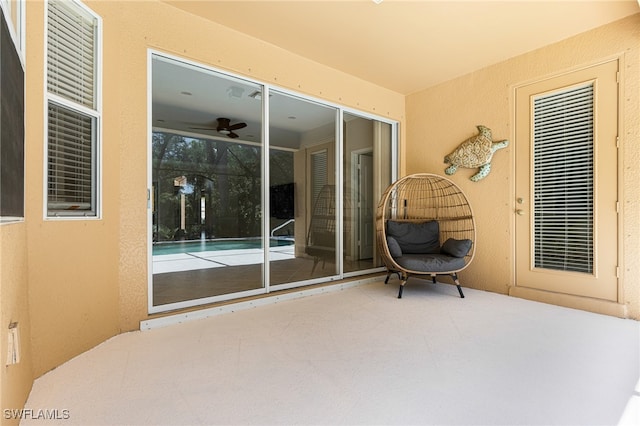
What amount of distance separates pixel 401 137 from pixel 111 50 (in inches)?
139

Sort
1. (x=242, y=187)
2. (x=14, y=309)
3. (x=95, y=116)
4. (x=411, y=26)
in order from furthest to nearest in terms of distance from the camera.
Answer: (x=242, y=187), (x=411, y=26), (x=95, y=116), (x=14, y=309)

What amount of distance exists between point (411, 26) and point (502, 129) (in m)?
1.61

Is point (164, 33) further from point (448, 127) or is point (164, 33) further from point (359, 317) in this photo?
point (448, 127)

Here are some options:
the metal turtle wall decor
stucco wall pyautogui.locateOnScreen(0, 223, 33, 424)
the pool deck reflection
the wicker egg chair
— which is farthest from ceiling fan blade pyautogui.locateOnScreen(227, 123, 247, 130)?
the metal turtle wall decor

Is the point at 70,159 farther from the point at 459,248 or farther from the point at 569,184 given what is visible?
the point at 569,184

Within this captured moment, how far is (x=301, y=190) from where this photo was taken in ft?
12.3

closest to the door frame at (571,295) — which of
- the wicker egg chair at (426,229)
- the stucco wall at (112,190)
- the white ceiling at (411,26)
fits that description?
the white ceiling at (411,26)

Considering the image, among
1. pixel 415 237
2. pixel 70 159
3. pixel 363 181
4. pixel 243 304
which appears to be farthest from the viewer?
pixel 363 181

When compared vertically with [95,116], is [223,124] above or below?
above

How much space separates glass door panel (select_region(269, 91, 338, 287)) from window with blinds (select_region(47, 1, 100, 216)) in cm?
159

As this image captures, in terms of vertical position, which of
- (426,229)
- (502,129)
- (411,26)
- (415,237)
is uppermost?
(411,26)

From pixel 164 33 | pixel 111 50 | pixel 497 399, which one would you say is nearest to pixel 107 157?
pixel 111 50

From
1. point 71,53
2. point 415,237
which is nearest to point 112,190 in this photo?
point 71,53

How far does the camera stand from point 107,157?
7.42ft
